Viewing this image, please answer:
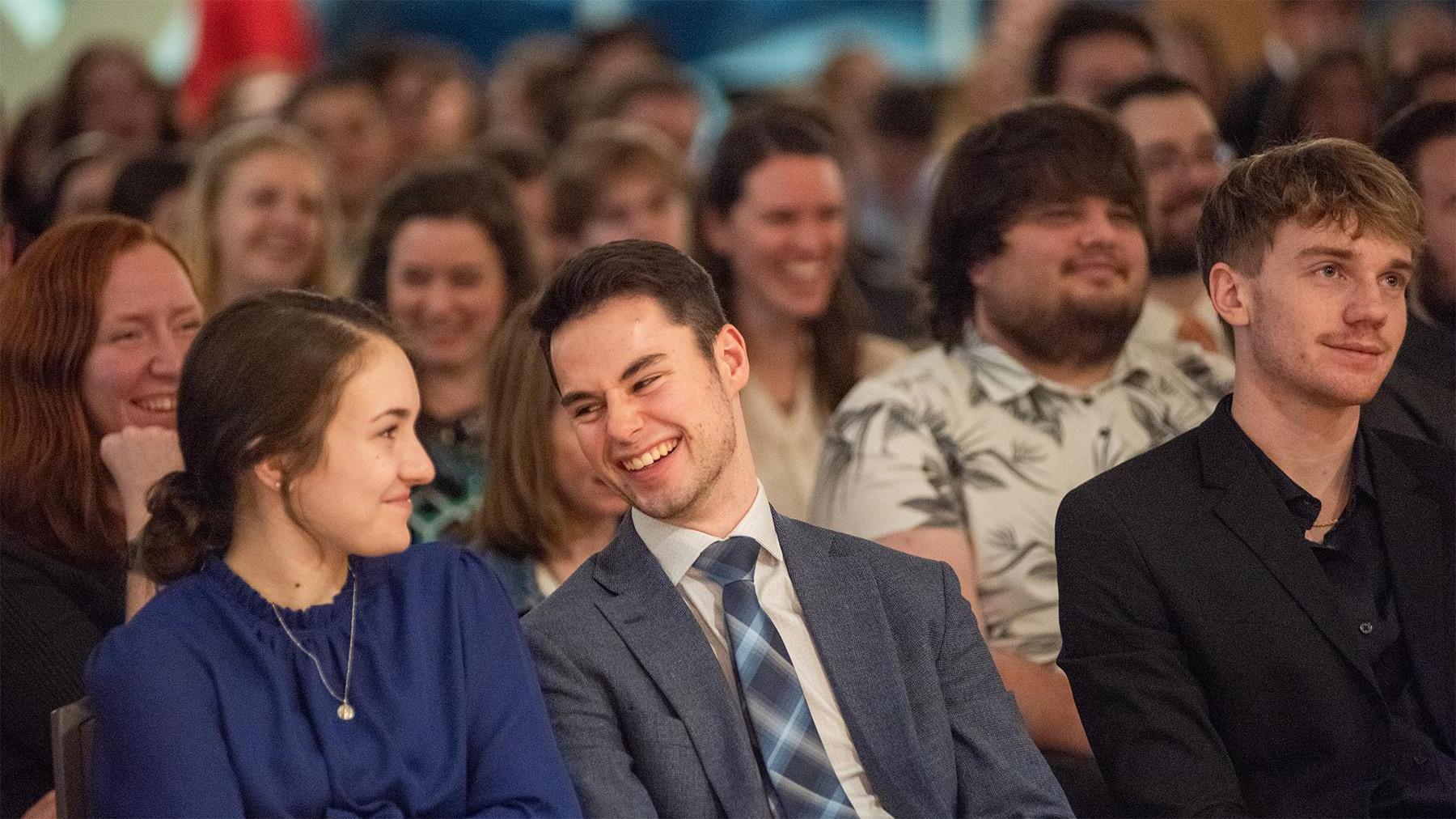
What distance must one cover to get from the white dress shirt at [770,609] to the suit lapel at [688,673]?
0.03 metres

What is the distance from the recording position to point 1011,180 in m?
3.00

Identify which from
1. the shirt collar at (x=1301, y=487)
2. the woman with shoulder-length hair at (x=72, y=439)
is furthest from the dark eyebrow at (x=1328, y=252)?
the woman with shoulder-length hair at (x=72, y=439)

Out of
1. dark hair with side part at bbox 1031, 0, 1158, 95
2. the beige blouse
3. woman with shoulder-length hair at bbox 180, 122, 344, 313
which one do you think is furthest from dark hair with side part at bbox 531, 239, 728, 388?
dark hair with side part at bbox 1031, 0, 1158, 95

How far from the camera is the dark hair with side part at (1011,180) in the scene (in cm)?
299

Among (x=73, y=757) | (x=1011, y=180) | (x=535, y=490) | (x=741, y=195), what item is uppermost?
(x=741, y=195)

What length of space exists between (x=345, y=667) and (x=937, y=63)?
7466 millimetres

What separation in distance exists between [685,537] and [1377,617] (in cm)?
98

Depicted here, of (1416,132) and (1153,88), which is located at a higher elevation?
(1153,88)

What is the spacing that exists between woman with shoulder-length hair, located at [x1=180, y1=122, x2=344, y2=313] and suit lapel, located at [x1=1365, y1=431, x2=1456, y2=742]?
8.63ft

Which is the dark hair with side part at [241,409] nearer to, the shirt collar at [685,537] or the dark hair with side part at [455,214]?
the shirt collar at [685,537]

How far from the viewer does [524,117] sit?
684 cm

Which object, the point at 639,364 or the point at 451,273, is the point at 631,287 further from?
the point at 451,273

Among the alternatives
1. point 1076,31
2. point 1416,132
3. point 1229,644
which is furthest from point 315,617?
point 1076,31

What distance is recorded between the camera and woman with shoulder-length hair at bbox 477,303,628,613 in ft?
9.36
